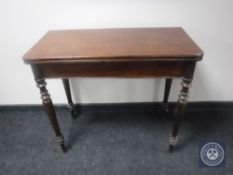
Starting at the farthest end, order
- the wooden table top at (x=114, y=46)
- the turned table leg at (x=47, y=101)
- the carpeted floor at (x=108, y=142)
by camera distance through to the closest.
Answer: the carpeted floor at (x=108, y=142) → the turned table leg at (x=47, y=101) → the wooden table top at (x=114, y=46)

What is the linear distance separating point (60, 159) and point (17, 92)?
2.34 ft

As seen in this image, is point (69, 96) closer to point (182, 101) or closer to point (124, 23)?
point (124, 23)

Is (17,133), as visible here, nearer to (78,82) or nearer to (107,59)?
(78,82)

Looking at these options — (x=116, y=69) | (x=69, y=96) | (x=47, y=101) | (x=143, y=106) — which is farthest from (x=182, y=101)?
(x=69, y=96)

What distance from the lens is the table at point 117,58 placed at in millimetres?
866

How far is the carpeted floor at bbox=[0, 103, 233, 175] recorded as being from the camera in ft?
3.99

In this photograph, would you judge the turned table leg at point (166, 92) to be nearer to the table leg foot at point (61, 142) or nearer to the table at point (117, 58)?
the table at point (117, 58)

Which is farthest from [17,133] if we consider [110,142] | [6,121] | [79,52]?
[79,52]

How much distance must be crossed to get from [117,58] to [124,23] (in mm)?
519

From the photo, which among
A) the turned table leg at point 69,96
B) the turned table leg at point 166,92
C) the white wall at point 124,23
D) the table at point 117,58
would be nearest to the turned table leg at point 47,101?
the table at point 117,58

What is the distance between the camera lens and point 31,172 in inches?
47.6

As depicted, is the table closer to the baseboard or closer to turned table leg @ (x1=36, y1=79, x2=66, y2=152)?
turned table leg @ (x1=36, y1=79, x2=66, y2=152)

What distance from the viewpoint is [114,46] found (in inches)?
37.5

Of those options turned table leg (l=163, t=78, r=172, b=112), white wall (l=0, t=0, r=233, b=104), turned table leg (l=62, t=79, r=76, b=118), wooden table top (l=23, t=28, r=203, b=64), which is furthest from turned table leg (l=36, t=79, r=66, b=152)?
turned table leg (l=163, t=78, r=172, b=112)
